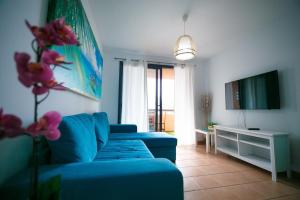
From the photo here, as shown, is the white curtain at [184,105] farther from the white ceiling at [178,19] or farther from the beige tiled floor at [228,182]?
the beige tiled floor at [228,182]

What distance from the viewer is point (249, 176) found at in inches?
83.0

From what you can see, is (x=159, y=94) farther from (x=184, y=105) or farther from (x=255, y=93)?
(x=255, y=93)

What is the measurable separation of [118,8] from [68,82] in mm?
1628

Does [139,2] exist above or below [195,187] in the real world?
above

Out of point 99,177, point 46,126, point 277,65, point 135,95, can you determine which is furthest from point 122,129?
point 277,65

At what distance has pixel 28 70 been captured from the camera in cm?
39

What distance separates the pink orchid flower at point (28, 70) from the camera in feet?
1.27

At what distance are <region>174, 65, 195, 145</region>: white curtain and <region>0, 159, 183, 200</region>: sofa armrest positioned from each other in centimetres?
329

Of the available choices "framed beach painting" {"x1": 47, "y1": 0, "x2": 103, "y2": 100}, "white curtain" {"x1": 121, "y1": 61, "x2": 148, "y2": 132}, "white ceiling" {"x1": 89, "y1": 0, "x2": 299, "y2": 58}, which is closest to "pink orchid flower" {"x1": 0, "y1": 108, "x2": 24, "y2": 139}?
"framed beach painting" {"x1": 47, "y1": 0, "x2": 103, "y2": 100}

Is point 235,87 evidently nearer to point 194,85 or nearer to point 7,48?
point 194,85

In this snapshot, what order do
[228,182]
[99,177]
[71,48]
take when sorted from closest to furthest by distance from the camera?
[99,177] < [71,48] < [228,182]

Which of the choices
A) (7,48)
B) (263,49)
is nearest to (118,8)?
(7,48)

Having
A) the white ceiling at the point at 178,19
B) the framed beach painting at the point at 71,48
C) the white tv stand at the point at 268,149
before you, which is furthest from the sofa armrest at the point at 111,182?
the white ceiling at the point at 178,19

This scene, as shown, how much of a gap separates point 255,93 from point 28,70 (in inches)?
129
